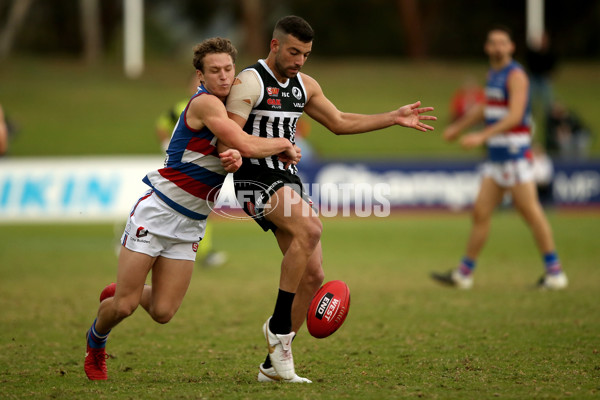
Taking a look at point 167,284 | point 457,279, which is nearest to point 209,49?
point 167,284

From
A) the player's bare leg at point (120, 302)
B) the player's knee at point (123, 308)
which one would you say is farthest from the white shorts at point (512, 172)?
the player's knee at point (123, 308)

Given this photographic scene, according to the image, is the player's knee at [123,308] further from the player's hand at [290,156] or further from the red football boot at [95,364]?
the player's hand at [290,156]

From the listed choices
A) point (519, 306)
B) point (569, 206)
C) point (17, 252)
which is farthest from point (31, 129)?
point (519, 306)

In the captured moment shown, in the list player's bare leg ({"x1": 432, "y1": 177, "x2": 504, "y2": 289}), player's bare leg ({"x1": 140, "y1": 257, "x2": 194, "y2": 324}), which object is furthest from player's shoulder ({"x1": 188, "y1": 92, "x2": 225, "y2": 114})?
player's bare leg ({"x1": 432, "y1": 177, "x2": 504, "y2": 289})

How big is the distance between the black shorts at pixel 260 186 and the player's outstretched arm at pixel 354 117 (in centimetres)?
58

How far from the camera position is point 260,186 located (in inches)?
217

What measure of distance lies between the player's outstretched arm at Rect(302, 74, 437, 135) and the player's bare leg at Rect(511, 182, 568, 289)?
3.47 m

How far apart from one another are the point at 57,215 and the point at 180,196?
1189 cm

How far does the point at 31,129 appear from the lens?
90.6 feet

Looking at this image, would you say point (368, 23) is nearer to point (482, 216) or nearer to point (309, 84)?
point (482, 216)

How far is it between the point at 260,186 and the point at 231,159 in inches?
17.4

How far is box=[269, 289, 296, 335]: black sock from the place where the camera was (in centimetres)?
546

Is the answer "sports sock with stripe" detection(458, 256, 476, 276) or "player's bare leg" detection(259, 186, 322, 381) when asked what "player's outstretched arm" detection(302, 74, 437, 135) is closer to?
"player's bare leg" detection(259, 186, 322, 381)

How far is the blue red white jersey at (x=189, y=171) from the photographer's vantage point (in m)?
5.49
